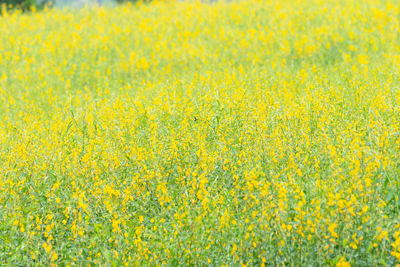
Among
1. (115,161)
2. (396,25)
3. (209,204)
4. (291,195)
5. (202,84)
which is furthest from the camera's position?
(396,25)

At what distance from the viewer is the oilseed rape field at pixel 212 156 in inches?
153

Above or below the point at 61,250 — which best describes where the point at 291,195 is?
above

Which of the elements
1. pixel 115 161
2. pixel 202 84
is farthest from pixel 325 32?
pixel 115 161

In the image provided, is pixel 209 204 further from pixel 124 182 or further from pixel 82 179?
pixel 82 179

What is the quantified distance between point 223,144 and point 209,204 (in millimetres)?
1055

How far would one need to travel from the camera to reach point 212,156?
16.6 feet

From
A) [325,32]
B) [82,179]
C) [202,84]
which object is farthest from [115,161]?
[325,32]

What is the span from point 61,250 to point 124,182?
903 millimetres

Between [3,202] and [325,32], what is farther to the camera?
[325,32]

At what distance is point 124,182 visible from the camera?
4.69 metres

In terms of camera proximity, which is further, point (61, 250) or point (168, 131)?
point (168, 131)

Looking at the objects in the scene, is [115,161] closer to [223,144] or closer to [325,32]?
[223,144]

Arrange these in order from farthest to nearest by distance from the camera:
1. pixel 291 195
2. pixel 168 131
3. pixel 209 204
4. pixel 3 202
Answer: pixel 168 131 → pixel 3 202 → pixel 209 204 → pixel 291 195

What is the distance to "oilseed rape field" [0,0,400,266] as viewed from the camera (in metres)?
3.90
